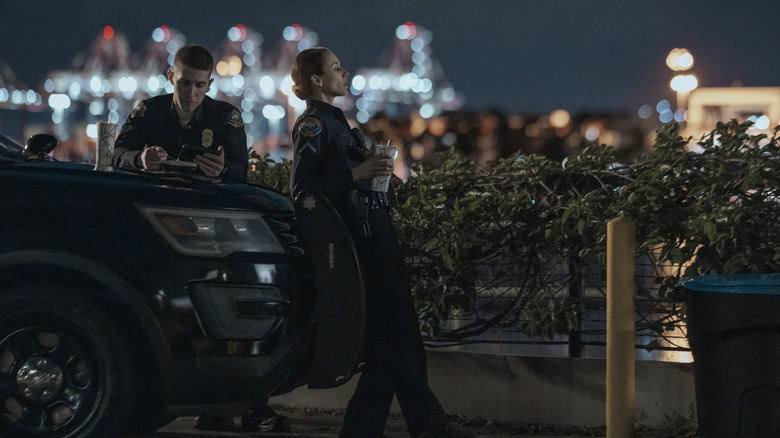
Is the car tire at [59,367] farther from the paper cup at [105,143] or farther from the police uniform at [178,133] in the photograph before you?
the police uniform at [178,133]

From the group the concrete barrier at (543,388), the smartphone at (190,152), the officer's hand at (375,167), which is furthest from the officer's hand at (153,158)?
the concrete barrier at (543,388)

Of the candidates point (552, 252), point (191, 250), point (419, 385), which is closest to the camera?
point (191, 250)

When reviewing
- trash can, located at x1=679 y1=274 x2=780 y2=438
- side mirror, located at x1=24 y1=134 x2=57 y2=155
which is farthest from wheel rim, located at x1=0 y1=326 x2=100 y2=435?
trash can, located at x1=679 y1=274 x2=780 y2=438

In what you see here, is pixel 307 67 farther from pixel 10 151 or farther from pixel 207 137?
pixel 10 151

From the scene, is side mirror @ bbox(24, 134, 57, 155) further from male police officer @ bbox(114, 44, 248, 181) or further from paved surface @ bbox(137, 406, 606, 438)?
paved surface @ bbox(137, 406, 606, 438)

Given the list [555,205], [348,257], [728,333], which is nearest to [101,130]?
[348,257]

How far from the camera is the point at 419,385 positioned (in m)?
3.96

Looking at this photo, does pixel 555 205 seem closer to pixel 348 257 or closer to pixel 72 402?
pixel 348 257

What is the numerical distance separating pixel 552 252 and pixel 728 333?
137 centimetres

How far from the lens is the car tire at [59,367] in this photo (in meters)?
3.31

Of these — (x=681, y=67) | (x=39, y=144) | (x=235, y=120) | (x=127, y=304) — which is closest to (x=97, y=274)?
(x=127, y=304)

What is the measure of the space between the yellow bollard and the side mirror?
96.2 inches

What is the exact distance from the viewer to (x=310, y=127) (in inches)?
152

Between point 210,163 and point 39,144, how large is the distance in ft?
2.43
